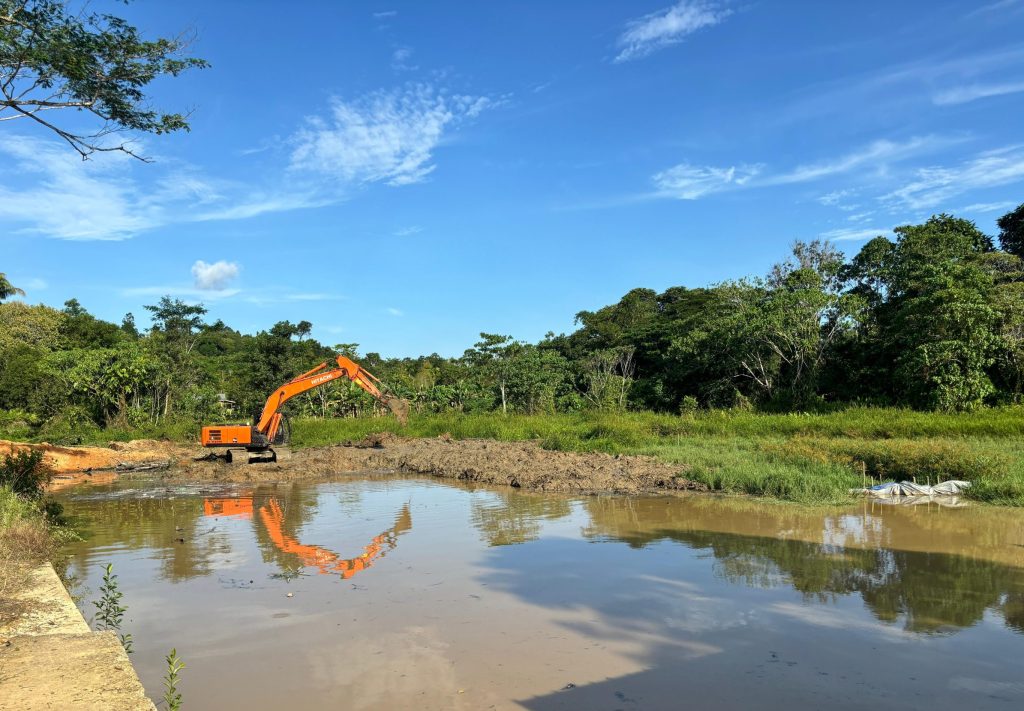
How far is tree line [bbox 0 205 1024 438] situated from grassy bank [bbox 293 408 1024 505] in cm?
353

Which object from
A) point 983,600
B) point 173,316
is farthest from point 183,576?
point 173,316

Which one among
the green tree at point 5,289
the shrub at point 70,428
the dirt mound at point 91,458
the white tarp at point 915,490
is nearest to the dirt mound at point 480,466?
the dirt mound at point 91,458

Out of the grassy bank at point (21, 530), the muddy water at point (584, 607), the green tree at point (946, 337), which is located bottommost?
the muddy water at point (584, 607)

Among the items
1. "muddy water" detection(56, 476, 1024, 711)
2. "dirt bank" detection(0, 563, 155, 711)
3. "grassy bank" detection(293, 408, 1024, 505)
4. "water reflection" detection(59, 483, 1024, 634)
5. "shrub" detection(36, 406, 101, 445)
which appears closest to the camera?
"dirt bank" detection(0, 563, 155, 711)

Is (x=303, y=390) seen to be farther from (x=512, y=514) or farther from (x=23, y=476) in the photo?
(x=512, y=514)

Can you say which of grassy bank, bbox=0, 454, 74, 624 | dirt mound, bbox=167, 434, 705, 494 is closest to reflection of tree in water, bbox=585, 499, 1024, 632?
dirt mound, bbox=167, 434, 705, 494

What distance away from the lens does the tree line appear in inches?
750

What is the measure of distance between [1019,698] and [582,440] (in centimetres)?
1471

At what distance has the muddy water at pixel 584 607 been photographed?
429cm

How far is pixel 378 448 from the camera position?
70.8ft

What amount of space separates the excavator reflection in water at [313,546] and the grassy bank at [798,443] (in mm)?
6058

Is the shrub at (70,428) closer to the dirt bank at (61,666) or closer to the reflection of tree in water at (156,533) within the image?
the reflection of tree in water at (156,533)

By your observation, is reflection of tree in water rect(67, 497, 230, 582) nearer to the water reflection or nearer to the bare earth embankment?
the water reflection

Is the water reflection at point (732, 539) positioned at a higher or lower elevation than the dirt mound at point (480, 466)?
lower
